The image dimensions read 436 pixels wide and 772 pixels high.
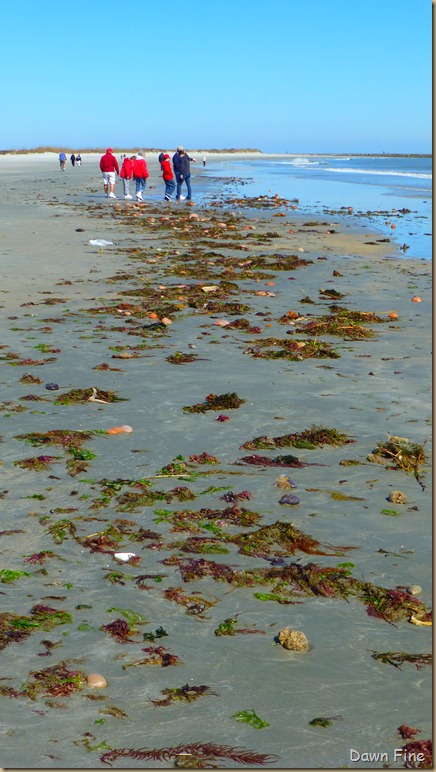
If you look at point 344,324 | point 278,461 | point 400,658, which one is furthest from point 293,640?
point 344,324

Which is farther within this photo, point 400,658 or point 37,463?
Result: point 37,463

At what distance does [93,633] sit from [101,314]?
308 inches

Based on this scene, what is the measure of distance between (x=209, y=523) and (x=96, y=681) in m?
1.71

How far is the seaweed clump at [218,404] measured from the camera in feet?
23.8

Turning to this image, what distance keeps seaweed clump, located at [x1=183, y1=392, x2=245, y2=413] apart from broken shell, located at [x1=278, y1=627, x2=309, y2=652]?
11.6ft

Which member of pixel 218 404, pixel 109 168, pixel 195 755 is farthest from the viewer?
pixel 109 168

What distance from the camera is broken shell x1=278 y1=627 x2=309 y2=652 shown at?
12.5 ft

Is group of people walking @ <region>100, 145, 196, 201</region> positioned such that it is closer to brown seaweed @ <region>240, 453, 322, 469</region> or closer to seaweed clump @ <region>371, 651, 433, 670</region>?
brown seaweed @ <region>240, 453, 322, 469</region>

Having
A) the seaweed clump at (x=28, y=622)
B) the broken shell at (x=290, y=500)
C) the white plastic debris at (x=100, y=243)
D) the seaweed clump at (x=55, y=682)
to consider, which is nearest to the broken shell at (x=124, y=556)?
the seaweed clump at (x=28, y=622)

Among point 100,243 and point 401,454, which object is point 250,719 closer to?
point 401,454

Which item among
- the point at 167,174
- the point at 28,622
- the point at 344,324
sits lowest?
the point at 28,622

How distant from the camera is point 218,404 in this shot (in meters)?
7.34

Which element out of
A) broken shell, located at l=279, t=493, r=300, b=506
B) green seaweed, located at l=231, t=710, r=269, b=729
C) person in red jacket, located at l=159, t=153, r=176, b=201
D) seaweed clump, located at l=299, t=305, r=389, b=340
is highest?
person in red jacket, located at l=159, t=153, r=176, b=201

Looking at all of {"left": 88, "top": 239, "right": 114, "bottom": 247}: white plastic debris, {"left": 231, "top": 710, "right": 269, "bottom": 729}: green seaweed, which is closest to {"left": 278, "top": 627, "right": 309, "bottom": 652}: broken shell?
{"left": 231, "top": 710, "right": 269, "bottom": 729}: green seaweed
